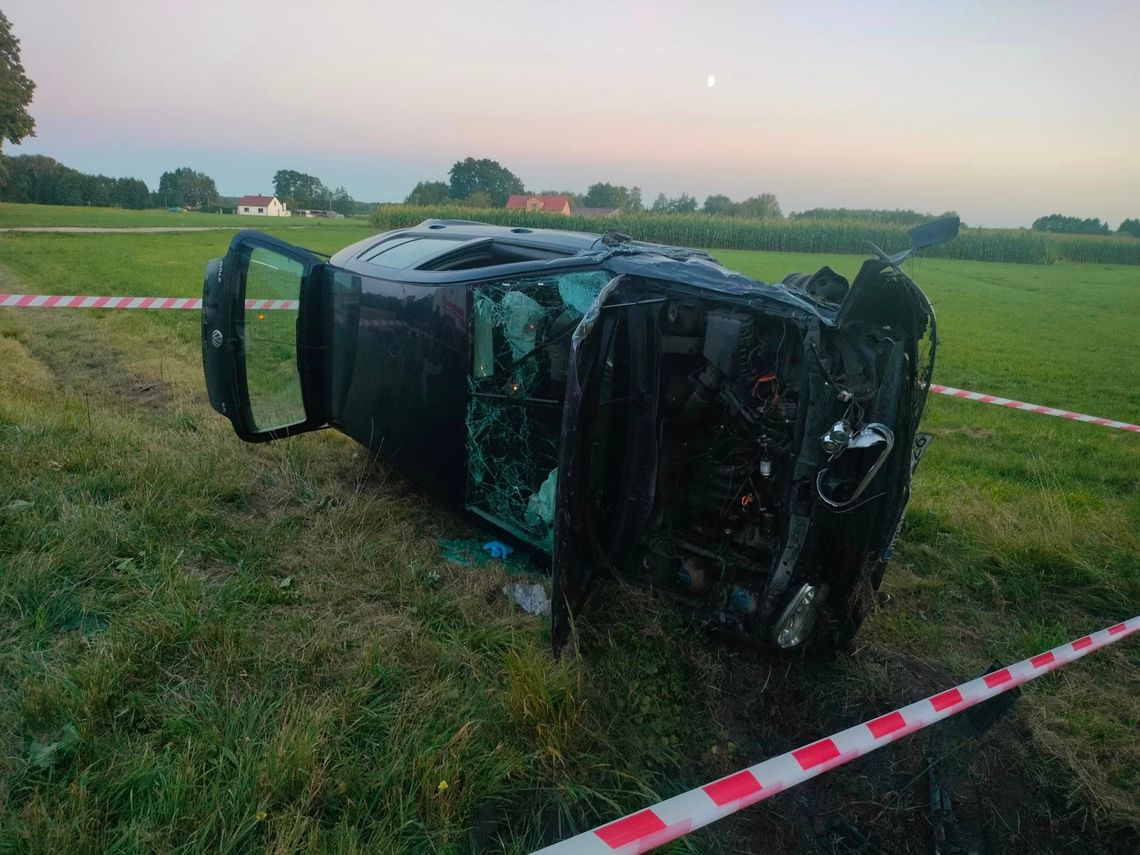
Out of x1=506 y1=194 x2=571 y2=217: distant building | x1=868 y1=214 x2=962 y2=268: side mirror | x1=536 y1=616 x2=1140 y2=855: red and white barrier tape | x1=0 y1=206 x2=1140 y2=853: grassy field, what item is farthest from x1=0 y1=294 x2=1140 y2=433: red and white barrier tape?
x1=506 y1=194 x2=571 y2=217: distant building

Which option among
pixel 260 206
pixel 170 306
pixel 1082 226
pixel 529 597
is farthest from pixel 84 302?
pixel 260 206

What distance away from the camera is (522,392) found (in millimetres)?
3420

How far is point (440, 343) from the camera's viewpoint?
3.64 metres

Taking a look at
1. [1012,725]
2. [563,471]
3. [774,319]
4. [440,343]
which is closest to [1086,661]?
[1012,725]

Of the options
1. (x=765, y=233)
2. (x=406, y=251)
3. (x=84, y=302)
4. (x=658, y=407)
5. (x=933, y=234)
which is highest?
(x=765, y=233)

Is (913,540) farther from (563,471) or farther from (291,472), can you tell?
(291,472)

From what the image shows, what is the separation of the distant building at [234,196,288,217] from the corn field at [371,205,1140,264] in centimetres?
5209

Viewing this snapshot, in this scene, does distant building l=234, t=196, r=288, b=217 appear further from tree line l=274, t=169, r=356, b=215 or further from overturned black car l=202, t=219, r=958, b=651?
overturned black car l=202, t=219, r=958, b=651

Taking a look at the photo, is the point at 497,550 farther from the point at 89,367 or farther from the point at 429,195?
the point at 429,195

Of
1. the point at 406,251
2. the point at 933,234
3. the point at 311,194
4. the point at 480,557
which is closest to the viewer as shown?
the point at 933,234

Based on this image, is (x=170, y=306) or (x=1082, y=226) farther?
(x=1082, y=226)

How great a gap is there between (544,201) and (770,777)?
65.9 meters

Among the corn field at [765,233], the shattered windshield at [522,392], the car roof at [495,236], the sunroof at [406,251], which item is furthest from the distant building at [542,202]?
the shattered windshield at [522,392]

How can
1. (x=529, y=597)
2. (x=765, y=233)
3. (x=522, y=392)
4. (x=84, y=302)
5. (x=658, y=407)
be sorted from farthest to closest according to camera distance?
1. (x=765, y=233)
2. (x=84, y=302)
3. (x=529, y=597)
4. (x=522, y=392)
5. (x=658, y=407)
